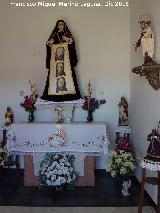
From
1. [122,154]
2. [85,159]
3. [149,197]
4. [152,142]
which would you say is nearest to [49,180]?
[85,159]

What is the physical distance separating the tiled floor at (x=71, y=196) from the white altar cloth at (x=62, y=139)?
48 cm

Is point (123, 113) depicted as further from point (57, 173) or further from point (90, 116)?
point (57, 173)

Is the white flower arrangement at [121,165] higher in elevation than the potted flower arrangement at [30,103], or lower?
lower

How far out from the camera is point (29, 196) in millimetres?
4148

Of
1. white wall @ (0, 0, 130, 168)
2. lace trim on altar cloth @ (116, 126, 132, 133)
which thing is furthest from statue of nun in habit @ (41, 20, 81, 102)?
lace trim on altar cloth @ (116, 126, 132, 133)

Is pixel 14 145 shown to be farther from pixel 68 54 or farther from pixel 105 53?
pixel 105 53

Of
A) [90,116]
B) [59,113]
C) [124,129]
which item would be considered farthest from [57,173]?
[124,129]

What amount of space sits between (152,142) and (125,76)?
231 centimetres

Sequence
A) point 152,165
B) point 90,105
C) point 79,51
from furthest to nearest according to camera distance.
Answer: point 79,51 < point 90,105 < point 152,165

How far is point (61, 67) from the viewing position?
517 cm

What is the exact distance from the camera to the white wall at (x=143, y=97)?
12.3ft

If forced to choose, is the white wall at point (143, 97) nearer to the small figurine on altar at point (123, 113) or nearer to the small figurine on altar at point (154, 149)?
the small figurine on altar at point (123, 113)

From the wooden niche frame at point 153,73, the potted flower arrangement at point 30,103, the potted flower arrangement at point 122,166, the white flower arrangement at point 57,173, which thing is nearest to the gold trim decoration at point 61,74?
the potted flower arrangement at point 30,103

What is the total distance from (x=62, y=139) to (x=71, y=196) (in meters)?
0.80
